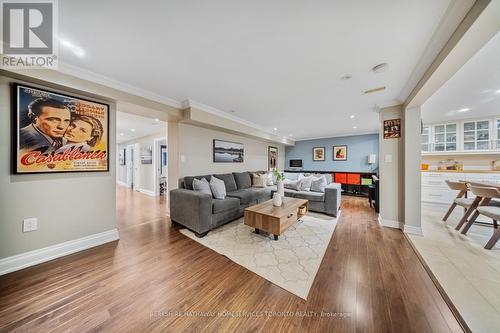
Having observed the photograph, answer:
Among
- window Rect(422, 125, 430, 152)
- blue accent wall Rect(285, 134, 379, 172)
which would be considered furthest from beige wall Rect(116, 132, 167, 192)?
window Rect(422, 125, 430, 152)

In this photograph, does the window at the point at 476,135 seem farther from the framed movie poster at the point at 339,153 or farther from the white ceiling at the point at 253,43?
the white ceiling at the point at 253,43

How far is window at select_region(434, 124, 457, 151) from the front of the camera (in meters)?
4.61

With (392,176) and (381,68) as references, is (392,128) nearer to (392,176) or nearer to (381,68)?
(392,176)

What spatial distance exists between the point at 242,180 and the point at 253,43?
3420mm

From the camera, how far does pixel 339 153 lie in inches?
260

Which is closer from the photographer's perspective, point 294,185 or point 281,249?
point 281,249

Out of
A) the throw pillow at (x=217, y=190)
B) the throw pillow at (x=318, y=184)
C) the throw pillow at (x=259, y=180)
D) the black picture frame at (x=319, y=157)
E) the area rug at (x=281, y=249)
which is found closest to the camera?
the area rug at (x=281, y=249)

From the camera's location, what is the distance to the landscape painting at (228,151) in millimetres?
4359

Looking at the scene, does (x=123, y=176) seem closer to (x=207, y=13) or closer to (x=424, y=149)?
(x=207, y=13)

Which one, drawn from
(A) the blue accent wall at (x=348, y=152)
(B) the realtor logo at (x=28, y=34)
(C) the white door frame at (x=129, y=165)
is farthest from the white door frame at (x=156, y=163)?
(A) the blue accent wall at (x=348, y=152)

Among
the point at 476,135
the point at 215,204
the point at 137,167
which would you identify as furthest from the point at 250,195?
the point at 476,135

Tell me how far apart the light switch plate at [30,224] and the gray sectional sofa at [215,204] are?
61.8 inches

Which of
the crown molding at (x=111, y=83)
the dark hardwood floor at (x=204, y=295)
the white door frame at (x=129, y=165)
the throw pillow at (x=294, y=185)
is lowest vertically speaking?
the dark hardwood floor at (x=204, y=295)

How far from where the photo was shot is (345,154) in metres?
6.48
